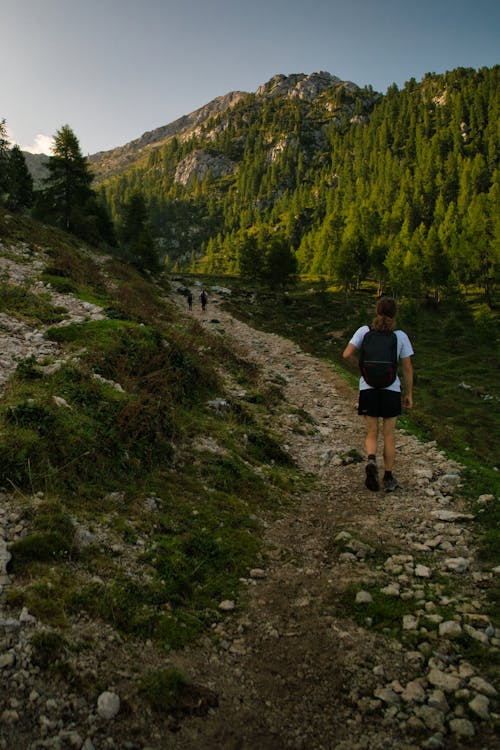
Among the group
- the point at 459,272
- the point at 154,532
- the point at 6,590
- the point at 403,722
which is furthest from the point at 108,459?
the point at 459,272

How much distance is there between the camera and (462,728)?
10.2 ft

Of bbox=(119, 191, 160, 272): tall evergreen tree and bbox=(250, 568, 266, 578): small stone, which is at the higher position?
bbox=(119, 191, 160, 272): tall evergreen tree

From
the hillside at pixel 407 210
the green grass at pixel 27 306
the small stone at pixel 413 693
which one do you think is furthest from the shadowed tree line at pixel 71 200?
the small stone at pixel 413 693

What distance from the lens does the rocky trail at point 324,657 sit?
3037mm

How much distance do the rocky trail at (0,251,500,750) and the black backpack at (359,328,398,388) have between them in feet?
7.78

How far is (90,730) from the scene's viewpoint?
2904mm

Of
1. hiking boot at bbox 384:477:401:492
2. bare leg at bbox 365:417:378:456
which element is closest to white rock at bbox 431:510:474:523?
hiking boot at bbox 384:477:401:492

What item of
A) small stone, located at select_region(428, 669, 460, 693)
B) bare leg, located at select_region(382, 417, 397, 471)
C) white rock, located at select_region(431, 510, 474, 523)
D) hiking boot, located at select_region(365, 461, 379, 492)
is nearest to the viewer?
small stone, located at select_region(428, 669, 460, 693)

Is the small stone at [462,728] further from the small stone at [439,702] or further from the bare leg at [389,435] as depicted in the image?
the bare leg at [389,435]

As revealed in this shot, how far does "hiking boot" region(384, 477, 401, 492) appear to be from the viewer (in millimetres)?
8055

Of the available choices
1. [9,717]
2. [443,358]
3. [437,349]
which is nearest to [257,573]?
[9,717]

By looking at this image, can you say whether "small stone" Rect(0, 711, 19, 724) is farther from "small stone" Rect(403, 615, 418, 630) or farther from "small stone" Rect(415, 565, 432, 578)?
"small stone" Rect(415, 565, 432, 578)

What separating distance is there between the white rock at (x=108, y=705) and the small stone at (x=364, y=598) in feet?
9.19

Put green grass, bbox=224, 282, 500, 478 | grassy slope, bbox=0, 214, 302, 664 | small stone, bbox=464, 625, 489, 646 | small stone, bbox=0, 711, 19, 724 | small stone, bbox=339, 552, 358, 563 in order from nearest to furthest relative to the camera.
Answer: small stone, bbox=0, 711, 19, 724 < small stone, bbox=464, 625, 489, 646 < grassy slope, bbox=0, 214, 302, 664 < small stone, bbox=339, 552, 358, 563 < green grass, bbox=224, 282, 500, 478
